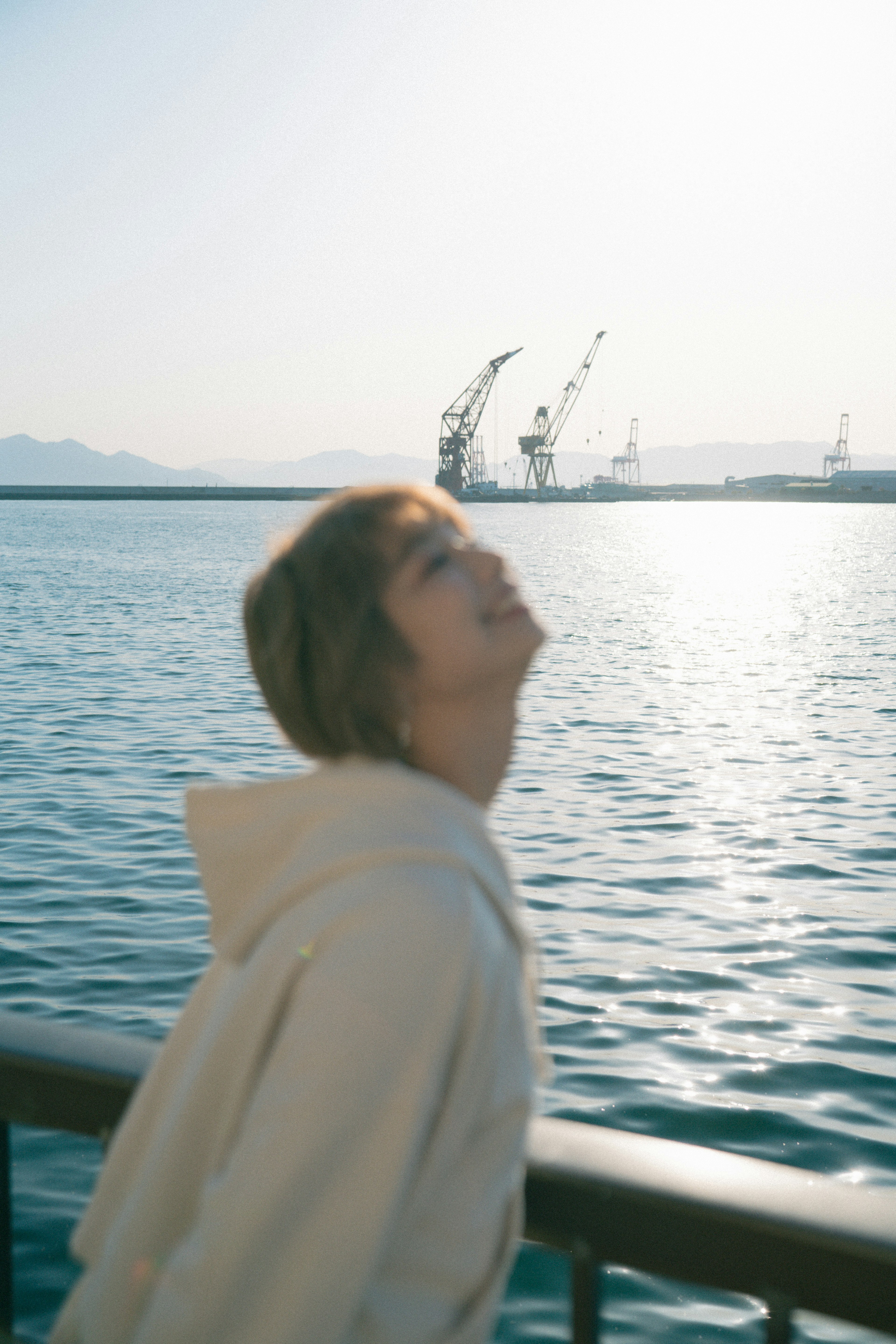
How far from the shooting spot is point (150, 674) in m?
15.2

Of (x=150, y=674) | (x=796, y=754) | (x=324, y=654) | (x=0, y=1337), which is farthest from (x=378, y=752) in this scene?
(x=150, y=674)

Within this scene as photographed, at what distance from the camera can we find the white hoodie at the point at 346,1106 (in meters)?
0.84

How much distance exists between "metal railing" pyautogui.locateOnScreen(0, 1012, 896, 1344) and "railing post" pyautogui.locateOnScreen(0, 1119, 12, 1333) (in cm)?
57

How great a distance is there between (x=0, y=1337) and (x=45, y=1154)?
2.76m

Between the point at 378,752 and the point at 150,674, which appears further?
the point at 150,674

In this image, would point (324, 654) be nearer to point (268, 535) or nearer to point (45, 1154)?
point (268, 535)

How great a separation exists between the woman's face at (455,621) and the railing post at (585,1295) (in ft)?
1.50

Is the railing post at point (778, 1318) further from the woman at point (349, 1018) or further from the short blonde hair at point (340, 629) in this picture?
the short blonde hair at point (340, 629)

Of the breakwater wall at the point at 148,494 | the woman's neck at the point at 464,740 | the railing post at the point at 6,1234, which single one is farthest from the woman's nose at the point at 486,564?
the breakwater wall at the point at 148,494

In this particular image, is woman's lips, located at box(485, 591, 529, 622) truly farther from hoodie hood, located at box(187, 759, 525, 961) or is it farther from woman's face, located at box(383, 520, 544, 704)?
hoodie hood, located at box(187, 759, 525, 961)

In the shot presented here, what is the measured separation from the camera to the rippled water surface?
13.4 feet

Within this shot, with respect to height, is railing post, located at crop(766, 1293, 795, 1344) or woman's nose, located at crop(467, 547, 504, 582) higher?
woman's nose, located at crop(467, 547, 504, 582)

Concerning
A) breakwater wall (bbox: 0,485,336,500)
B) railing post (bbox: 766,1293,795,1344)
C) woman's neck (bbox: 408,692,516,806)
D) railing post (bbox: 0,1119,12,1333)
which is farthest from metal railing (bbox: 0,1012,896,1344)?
breakwater wall (bbox: 0,485,336,500)

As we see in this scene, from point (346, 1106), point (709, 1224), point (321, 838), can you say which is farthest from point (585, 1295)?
point (321, 838)
